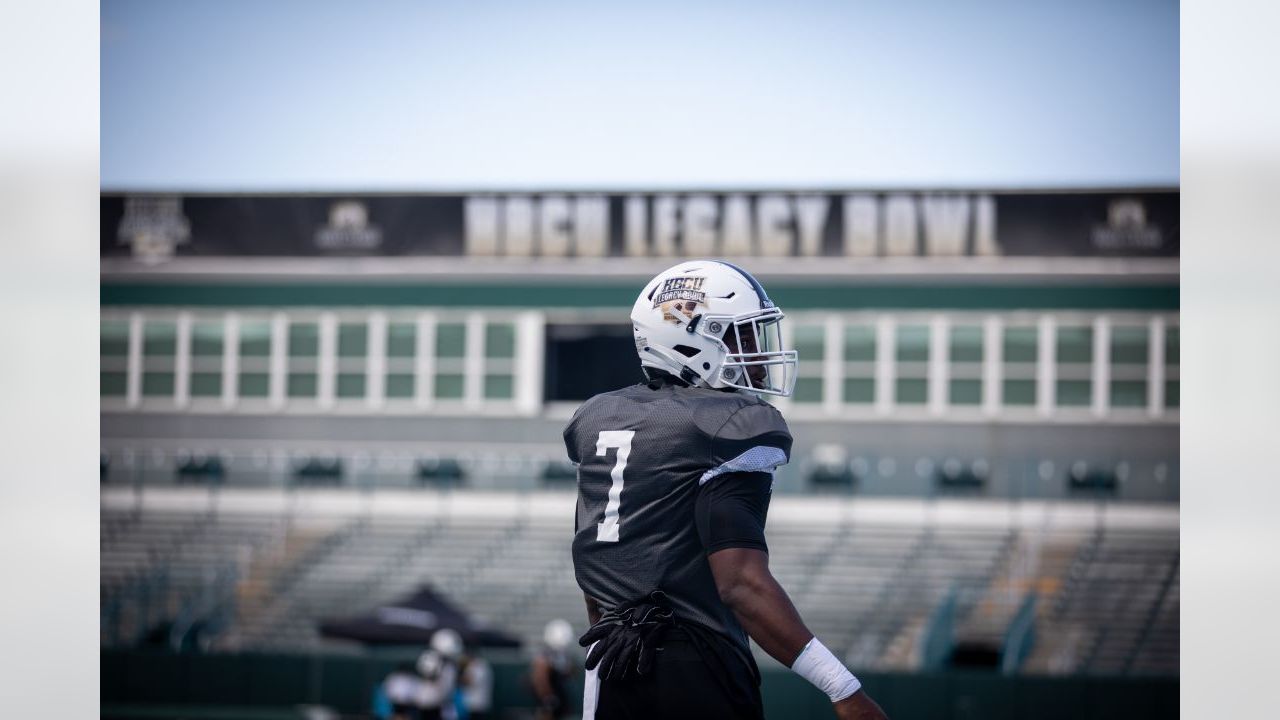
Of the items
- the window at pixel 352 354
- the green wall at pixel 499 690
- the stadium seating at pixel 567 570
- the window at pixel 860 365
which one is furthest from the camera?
the window at pixel 352 354

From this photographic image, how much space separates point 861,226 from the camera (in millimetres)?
26922

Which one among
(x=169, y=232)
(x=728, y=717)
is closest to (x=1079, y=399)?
(x=169, y=232)

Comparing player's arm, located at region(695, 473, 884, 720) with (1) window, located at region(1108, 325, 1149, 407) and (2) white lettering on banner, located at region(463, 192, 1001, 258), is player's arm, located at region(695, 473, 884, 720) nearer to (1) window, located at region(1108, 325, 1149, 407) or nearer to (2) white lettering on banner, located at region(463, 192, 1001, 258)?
(2) white lettering on banner, located at region(463, 192, 1001, 258)

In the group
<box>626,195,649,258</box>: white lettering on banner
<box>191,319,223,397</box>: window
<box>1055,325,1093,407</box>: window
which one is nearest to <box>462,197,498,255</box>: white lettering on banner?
<box>626,195,649,258</box>: white lettering on banner

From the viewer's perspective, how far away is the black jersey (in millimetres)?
3301

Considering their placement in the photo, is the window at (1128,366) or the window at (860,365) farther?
the window at (860,365)

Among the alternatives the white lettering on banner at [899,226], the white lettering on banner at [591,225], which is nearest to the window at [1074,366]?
the white lettering on banner at [899,226]

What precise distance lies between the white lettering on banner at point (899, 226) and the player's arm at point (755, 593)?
79.2 ft

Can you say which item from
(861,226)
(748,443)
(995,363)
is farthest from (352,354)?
(748,443)

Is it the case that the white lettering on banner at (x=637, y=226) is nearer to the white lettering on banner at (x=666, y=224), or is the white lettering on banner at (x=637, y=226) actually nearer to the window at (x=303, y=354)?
the white lettering on banner at (x=666, y=224)

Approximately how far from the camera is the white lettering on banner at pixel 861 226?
26.8 meters

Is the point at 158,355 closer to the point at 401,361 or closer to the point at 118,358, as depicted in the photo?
the point at 118,358
